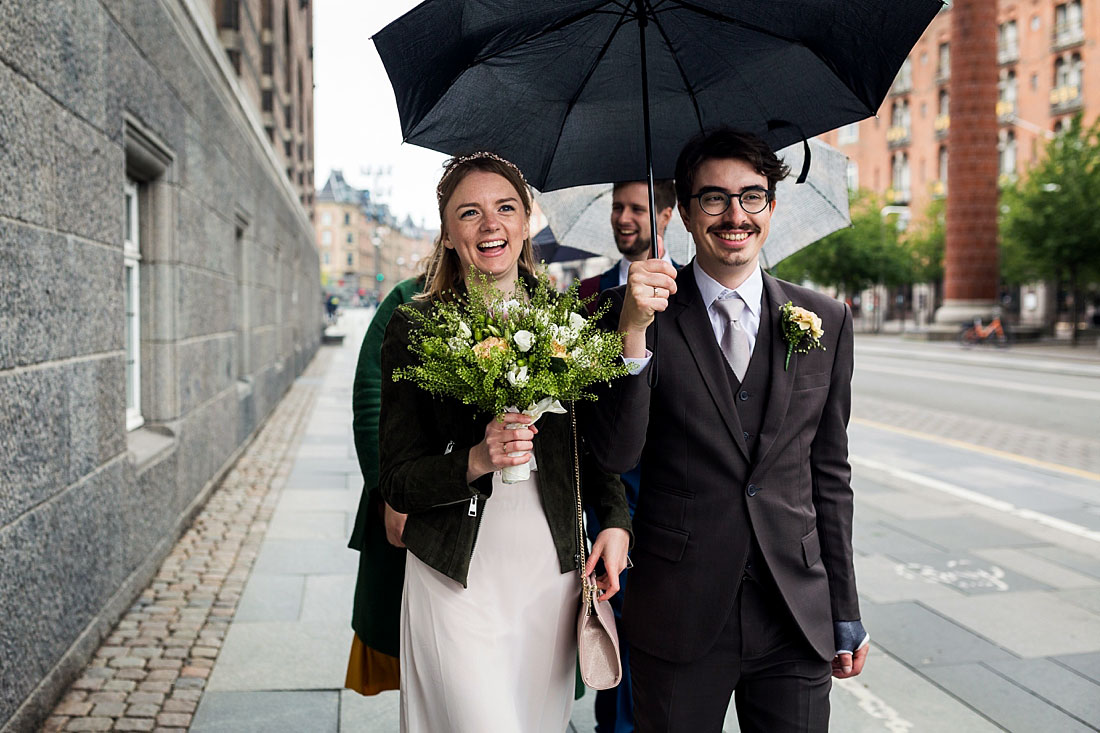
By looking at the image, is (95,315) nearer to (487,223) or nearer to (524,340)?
(487,223)

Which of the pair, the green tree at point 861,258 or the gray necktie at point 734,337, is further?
the green tree at point 861,258

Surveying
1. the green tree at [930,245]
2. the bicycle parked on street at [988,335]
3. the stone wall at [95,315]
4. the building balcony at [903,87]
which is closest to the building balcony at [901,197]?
the building balcony at [903,87]

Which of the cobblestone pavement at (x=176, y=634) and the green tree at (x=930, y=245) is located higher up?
the green tree at (x=930, y=245)

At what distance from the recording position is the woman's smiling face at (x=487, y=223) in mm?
2377

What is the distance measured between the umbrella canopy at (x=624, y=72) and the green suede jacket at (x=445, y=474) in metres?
0.60

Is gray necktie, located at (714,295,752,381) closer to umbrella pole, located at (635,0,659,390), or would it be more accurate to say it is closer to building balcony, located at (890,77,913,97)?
umbrella pole, located at (635,0,659,390)

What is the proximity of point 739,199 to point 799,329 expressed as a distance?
13.6 inches

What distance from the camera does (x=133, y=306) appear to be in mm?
6684

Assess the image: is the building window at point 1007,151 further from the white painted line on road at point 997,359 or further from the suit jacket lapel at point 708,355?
the suit jacket lapel at point 708,355

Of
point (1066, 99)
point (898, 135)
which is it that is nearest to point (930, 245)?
point (1066, 99)

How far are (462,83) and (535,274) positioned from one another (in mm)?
541

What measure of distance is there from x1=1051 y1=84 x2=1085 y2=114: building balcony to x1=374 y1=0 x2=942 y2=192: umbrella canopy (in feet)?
186

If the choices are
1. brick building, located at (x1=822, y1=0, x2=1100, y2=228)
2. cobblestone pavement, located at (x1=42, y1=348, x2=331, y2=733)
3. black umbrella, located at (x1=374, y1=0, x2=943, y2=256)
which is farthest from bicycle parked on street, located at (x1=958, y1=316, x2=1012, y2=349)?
black umbrella, located at (x1=374, y1=0, x2=943, y2=256)

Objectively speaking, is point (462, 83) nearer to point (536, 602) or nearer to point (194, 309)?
point (536, 602)
